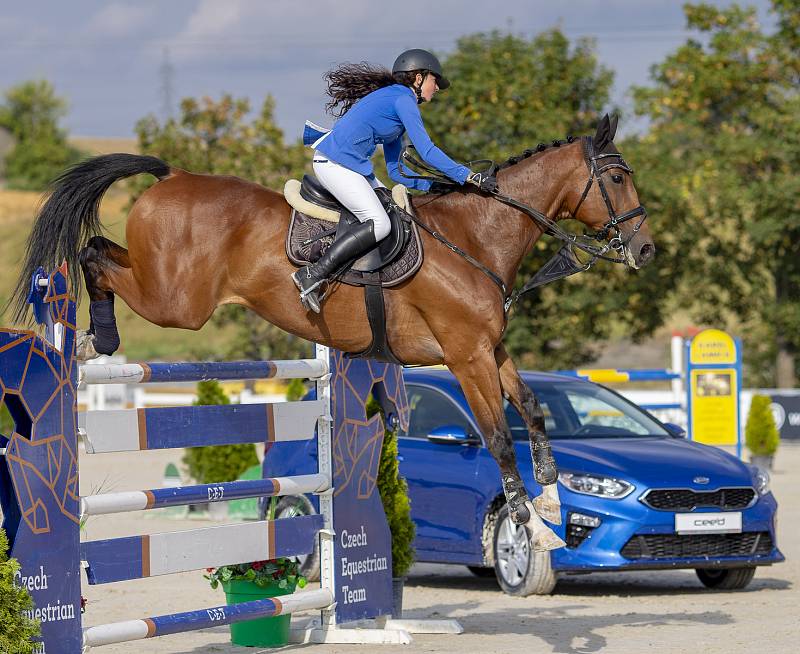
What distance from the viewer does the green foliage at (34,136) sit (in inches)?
3029

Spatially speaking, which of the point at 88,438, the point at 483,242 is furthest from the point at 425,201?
the point at 88,438

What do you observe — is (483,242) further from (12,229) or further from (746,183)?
(12,229)

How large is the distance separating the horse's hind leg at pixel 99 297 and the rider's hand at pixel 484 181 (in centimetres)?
177

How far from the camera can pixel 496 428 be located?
6.55 meters

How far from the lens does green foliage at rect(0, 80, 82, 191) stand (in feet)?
252

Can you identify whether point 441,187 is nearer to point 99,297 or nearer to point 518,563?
point 99,297

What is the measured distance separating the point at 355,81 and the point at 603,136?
134 cm

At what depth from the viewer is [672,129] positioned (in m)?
30.1

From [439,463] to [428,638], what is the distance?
6.94 ft

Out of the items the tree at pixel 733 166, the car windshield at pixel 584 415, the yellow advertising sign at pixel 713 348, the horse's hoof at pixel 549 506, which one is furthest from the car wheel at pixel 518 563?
the tree at pixel 733 166

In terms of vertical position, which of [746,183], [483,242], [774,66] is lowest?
[483,242]

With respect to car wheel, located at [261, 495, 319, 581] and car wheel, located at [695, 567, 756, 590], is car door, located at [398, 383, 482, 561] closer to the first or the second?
car wheel, located at [261, 495, 319, 581]

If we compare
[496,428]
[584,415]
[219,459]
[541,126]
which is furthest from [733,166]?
[496,428]

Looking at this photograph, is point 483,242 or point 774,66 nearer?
point 483,242
